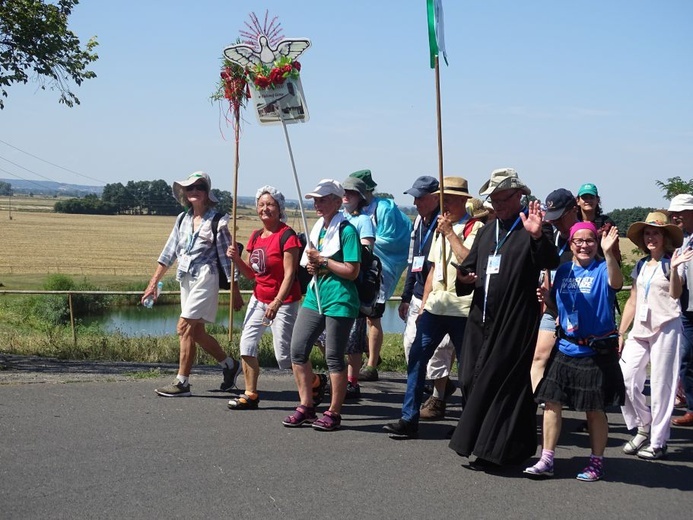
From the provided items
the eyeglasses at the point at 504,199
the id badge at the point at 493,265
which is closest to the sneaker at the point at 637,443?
the id badge at the point at 493,265

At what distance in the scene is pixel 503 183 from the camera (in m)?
6.10

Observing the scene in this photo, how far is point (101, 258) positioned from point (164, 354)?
150 feet

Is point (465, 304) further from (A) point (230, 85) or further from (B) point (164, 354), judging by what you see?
(B) point (164, 354)

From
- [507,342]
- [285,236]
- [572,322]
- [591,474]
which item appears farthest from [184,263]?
[591,474]

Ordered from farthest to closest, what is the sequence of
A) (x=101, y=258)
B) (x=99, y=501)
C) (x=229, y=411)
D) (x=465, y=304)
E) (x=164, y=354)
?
(x=101, y=258) → (x=164, y=354) → (x=229, y=411) → (x=465, y=304) → (x=99, y=501)

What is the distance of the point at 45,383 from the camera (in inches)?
332

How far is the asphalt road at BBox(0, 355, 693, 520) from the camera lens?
17.0 feet

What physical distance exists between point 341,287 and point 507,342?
1610 mm

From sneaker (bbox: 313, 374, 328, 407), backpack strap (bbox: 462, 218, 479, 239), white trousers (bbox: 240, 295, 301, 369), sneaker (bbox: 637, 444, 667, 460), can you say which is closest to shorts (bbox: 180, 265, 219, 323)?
white trousers (bbox: 240, 295, 301, 369)

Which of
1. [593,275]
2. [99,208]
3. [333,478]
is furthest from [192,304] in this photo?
[99,208]

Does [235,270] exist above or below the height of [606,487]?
above

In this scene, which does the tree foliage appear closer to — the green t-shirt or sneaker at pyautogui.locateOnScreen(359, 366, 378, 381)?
sneaker at pyautogui.locateOnScreen(359, 366, 378, 381)

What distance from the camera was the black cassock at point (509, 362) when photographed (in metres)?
5.94

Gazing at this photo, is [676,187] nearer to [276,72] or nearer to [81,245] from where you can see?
[276,72]
